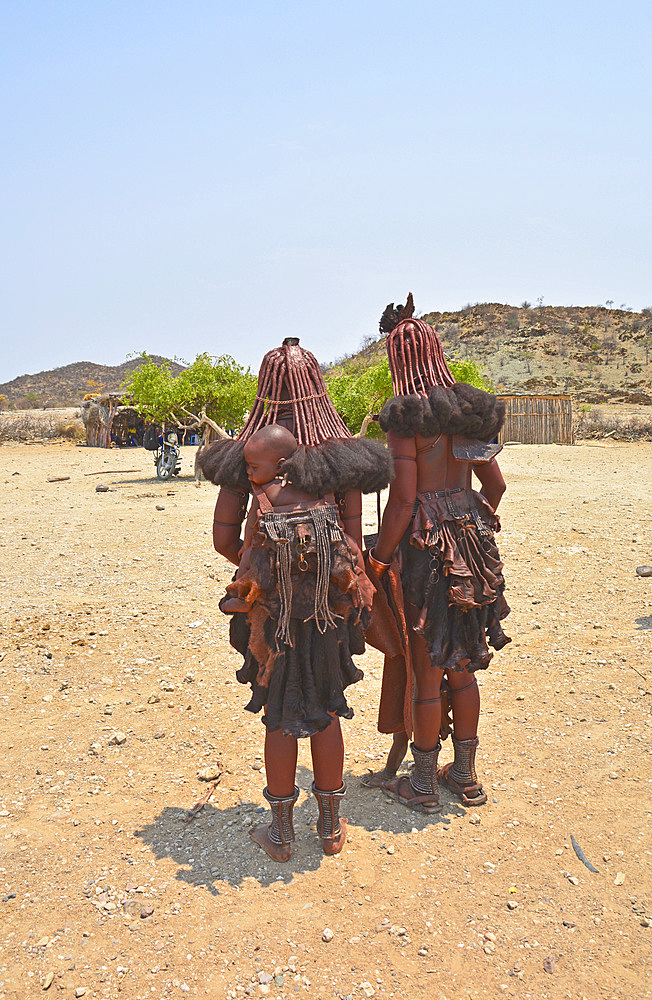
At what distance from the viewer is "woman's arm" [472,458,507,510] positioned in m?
3.15

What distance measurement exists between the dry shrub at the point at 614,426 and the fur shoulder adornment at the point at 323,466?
951 inches

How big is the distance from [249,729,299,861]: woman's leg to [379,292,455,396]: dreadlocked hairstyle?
1.45 metres

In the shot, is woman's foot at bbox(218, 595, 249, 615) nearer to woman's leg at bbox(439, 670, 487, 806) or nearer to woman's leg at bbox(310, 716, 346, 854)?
woman's leg at bbox(310, 716, 346, 854)

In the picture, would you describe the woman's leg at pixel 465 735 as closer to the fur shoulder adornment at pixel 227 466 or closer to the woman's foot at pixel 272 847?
the woman's foot at pixel 272 847

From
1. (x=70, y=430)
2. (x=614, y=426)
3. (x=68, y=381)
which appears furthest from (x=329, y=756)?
(x=68, y=381)

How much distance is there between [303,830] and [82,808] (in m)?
1.00

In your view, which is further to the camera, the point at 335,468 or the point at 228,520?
the point at 228,520

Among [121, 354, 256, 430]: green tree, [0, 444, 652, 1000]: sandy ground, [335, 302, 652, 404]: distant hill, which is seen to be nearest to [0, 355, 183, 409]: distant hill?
[335, 302, 652, 404]: distant hill

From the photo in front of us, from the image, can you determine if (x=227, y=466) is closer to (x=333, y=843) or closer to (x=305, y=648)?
(x=305, y=648)

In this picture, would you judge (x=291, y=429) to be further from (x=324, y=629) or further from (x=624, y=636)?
(x=624, y=636)

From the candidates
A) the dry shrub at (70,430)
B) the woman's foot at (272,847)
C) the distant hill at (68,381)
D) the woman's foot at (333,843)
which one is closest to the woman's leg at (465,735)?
the woman's foot at (333,843)

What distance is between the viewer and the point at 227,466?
259 cm

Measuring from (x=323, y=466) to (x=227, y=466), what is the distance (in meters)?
0.35

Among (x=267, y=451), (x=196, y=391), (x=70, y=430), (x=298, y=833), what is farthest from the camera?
(x=70, y=430)
